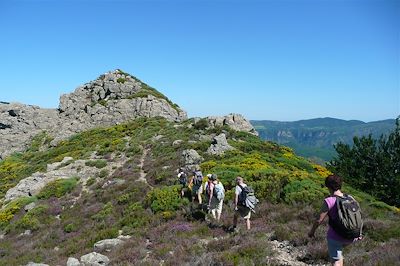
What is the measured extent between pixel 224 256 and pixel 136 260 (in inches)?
124

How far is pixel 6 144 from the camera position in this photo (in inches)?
2495

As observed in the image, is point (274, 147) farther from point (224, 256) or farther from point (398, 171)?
point (224, 256)

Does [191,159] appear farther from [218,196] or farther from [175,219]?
[218,196]

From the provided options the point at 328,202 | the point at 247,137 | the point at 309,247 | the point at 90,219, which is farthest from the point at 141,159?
the point at 328,202

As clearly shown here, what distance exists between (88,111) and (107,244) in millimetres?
51487

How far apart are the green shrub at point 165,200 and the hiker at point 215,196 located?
279 centimetres

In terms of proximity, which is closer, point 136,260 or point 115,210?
point 136,260

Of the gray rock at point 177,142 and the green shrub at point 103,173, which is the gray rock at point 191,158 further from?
the green shrub at point 103,173

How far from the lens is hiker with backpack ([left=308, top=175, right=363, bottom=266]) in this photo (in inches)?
261

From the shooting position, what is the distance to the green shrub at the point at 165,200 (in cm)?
1780

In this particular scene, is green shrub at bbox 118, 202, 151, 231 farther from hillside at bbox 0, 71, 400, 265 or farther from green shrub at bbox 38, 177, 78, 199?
green shrub at bbox 38, 177, 78, 199

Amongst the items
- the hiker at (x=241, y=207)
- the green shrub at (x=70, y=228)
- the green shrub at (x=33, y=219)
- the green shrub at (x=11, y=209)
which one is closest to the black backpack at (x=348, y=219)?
the hiker at (x=241, y=207)

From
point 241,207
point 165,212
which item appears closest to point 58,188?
point 165,212

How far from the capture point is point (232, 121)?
44219 mm
